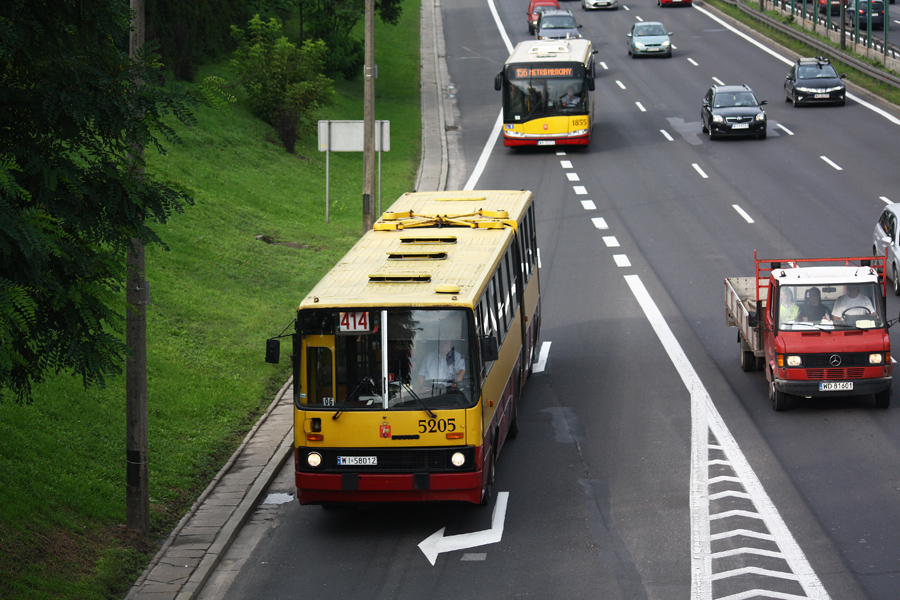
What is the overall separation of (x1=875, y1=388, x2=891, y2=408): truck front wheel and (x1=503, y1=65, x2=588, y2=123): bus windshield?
23.0m

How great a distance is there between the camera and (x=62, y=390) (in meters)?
14.5

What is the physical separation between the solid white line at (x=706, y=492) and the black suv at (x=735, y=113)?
20.7m

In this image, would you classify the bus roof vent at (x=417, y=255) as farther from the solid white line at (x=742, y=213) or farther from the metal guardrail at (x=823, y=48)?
the metal guardrail at (x=823, y=48)

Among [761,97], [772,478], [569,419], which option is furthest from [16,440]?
[761,97]

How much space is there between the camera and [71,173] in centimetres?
918

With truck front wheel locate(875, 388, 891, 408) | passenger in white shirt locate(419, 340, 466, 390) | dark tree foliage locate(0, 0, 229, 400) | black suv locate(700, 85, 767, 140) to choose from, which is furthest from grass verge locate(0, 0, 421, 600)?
black suv locate(700, 85, 767, 140)

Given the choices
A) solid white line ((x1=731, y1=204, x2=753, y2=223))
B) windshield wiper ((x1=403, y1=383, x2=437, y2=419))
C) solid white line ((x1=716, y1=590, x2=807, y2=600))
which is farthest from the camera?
solid white line ((x1=731, y1=204, x2=753, y2=223))

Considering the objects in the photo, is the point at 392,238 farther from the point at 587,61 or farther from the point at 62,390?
the point at 587,61

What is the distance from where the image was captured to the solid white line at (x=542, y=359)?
1906cm

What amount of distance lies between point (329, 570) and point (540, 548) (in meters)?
2.17

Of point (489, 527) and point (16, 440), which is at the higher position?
point (16, 440)

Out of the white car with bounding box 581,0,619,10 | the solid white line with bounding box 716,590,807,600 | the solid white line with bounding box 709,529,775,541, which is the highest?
the white car with bounding box 581,0,619,10

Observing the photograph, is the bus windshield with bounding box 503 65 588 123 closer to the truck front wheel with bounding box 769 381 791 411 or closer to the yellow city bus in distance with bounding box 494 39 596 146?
the yellow city bus in distance with bounding box 494 39 596 146

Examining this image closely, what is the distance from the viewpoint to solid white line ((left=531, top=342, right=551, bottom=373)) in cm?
1906
